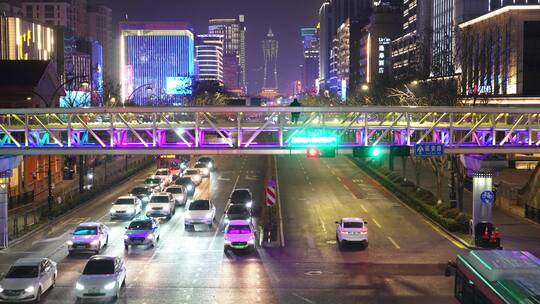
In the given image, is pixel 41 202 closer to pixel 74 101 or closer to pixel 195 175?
pixel 195 175

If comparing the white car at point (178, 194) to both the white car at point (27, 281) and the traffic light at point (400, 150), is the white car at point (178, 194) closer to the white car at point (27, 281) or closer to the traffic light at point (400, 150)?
the traffic light at point (400, 150)

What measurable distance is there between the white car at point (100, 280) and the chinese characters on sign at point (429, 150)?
51.2 feet

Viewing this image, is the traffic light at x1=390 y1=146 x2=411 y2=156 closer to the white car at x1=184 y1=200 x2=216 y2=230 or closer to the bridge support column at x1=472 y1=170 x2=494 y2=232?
the bridge support column at x1=472 y1=170 x2=494 y2=232

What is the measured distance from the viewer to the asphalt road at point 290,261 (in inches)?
1088

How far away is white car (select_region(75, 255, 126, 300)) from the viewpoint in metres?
26.4

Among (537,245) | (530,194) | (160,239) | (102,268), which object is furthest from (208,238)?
(530,194)

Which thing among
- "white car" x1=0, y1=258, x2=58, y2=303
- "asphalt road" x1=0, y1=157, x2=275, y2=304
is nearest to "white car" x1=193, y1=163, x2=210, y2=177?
"asphalt road" x1=0, y1=157, x2=275, y2=304

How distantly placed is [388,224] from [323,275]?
593 inches

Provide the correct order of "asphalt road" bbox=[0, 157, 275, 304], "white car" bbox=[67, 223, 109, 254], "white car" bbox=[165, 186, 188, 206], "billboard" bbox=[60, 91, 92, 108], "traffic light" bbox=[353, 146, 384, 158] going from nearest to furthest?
1. "asphalt road" bbox=[0, 157, 275, 304]
2. "traffic light" bbox=[353, 146, 384, 158]
3. "white car" bbox=[67, 223, 109, 254]
4. "white car" bbox=[165, 186, 188, 206]
5. "billboard" bbox=[60, 91, 92, 108]

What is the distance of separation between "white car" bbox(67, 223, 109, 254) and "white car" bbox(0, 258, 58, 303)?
6888mm

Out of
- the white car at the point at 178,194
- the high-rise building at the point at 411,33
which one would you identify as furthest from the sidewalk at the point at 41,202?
the high-rise building at the point at 411,33

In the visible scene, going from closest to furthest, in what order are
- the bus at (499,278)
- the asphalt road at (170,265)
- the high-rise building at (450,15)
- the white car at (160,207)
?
the bus at (499,278), the asphalt road at (170,265), the white car at (160,207), the high-rise building at (450,15)

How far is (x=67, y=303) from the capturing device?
86.7ft

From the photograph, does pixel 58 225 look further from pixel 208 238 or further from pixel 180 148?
pixel 180 148
